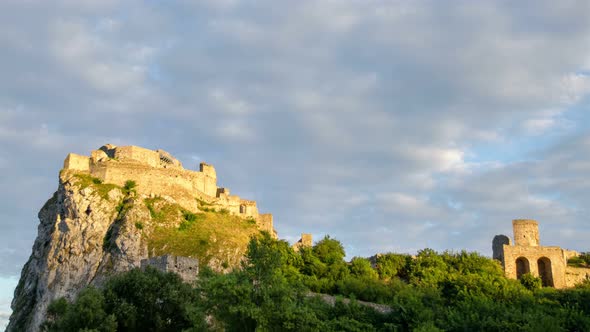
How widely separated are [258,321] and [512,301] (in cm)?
3277

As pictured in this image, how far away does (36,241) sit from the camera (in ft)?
261

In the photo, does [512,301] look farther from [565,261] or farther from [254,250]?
[254,250]

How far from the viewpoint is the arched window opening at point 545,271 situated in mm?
73625

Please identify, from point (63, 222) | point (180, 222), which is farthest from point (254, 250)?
point (63, 222)

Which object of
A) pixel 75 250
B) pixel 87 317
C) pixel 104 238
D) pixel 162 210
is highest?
pixel 162 210

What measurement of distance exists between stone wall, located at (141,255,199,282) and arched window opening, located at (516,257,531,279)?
43388mm

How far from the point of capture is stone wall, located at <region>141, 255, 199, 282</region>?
4703 cm

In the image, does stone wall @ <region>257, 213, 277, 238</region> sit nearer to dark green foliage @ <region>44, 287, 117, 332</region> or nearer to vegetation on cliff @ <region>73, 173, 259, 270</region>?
vegetation on cliff @ <region>73, 173, 259, 270</region>

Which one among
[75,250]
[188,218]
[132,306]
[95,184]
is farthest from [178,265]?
[95,184]

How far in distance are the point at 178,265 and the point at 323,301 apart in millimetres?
11447

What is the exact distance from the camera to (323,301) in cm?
4891

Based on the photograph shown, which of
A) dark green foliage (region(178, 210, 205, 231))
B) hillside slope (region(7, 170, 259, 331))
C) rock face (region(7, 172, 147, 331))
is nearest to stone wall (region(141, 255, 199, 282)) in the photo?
hillside slope (region(7, 170, 259, 331))

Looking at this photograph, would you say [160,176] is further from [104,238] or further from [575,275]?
[575,275]

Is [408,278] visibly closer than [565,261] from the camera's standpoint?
Yes
